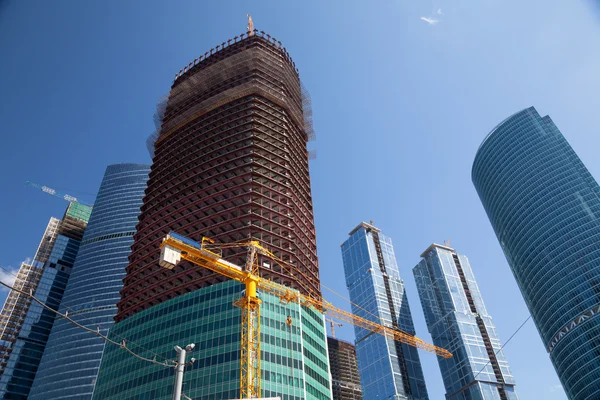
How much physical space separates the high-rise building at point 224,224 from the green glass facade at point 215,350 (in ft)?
0.81

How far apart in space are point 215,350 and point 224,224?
33984 millimetres

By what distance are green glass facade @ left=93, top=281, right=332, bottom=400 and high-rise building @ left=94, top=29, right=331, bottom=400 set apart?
0.25 meters

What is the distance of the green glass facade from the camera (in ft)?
293

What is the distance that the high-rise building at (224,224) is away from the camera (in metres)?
94.6

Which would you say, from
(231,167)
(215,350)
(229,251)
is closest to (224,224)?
(229,251)

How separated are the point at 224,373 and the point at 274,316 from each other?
16.3 metres

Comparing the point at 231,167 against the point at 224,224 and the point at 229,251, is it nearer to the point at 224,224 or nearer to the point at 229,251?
the point at 224,224

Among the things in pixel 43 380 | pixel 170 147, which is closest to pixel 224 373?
pixel 170 147

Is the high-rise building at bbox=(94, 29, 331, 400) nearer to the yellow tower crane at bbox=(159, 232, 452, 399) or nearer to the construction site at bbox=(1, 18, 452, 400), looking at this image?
the construction site at bbox=(1, 18, 452, 400)

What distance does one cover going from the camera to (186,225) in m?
122

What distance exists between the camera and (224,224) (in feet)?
385

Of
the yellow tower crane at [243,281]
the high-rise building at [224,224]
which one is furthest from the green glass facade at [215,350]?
the yellow tower crane at [243,281]

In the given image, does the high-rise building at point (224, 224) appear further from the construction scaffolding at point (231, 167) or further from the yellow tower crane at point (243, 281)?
the yellow tower crane at point (243, 281)

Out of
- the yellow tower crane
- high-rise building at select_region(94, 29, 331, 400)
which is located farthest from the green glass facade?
the yellow tower crane
